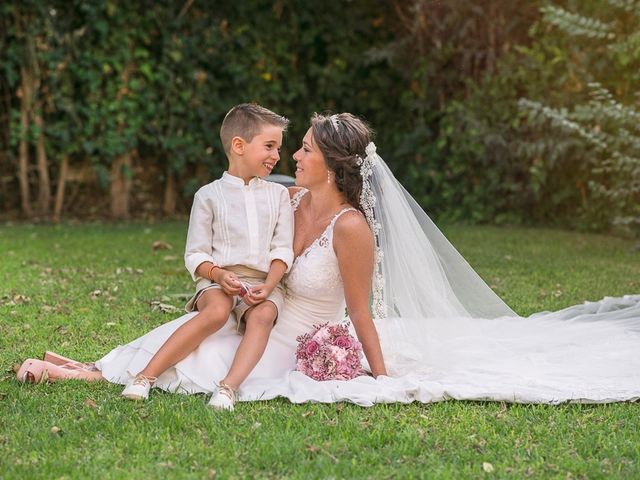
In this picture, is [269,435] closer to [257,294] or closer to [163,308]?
[257,294]

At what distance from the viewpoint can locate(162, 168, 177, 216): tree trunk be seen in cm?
1207

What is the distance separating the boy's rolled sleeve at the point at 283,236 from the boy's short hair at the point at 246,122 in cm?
31

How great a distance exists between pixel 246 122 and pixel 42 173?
25.1ft

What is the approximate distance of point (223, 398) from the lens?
12.7 feet

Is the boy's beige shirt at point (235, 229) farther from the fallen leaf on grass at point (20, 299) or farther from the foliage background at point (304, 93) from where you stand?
the foliage background at point (304, 93)

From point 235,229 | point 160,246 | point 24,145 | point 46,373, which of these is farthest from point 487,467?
point 24,145

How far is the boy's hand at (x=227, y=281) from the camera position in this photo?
4109mm

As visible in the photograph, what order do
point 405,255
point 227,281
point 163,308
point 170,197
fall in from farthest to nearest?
point 170,197 < point 163,308 < point 405,255 < point 227,281

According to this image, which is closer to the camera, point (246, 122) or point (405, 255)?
point (246, 122)

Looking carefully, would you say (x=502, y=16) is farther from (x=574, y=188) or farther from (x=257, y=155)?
(x=257, y=155)

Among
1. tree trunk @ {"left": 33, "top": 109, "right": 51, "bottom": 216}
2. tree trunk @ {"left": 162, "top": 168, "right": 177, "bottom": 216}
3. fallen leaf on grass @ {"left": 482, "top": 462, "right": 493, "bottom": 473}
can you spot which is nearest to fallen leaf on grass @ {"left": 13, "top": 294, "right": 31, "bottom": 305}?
fallen leaf on grass @ {"left": 482, "top": 462, "right": 493, "bottom": 473}

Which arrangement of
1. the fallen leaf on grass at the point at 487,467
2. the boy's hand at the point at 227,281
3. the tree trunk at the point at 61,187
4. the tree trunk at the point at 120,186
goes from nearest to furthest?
the fallen leaf on grass at the point at 487,467
the boy's hand at the point at 227,281
the tree trunk at the point at 61,187
the tree trunk at the point at 120,186

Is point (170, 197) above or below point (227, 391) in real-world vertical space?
below

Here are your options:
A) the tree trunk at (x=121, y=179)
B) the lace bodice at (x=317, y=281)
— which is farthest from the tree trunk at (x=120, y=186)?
the lace bodice at (x=317, y=281)
